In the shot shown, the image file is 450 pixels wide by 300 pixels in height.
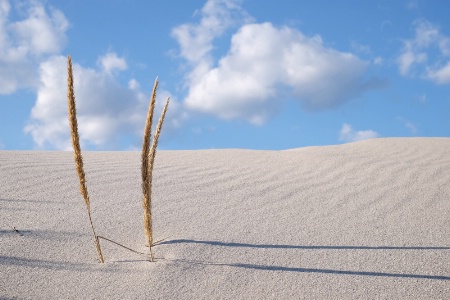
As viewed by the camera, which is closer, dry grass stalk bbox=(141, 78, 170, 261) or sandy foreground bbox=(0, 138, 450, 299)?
dry grass stalk bbox=(141, 78, 170, 261)

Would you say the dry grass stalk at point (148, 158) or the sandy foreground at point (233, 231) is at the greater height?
the dry grass stalk at point (148, 158)

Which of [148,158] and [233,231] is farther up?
[148,158]

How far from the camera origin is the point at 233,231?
323 centimetres

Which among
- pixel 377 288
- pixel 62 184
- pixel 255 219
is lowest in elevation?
pixel 377 288

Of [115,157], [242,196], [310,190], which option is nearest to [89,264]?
[242,196]

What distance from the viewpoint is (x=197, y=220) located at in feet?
11.2

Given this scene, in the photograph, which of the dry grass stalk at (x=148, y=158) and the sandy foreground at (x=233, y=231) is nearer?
the dry grass stalk at (x=148, y=158)

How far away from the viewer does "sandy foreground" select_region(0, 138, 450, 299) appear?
2.54 meters

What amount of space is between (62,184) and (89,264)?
1687 mm

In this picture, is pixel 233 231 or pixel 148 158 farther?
pixel 233 231

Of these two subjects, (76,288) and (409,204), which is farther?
(409,204)

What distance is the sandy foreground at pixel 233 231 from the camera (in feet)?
8.35

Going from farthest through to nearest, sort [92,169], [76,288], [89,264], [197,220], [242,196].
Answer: [92,169] → [242,196] → [197,220] → [89,264] → [76,288]

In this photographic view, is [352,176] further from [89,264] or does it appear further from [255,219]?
[89,264]
